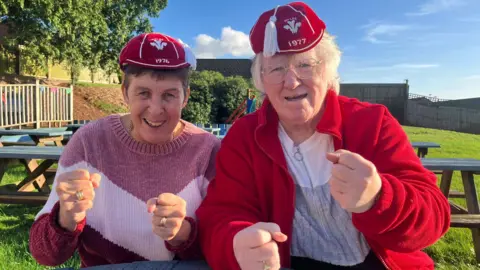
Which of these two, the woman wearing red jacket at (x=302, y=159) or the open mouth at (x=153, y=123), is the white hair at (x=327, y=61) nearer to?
the woman wearing red jacket at (x=302, y=159)

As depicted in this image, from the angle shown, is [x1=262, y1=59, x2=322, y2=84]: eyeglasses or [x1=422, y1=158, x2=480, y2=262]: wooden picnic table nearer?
[x1=262, y1=59, x2=322, y2=84]: eyeglasses

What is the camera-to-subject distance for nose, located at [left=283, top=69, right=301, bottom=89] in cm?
149

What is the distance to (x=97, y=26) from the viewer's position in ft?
62.1

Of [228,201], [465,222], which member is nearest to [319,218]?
[228,201]

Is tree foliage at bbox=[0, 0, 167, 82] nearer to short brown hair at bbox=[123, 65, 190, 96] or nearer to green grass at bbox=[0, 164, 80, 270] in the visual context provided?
green grass at bbox=[0, 164, 80, 270]

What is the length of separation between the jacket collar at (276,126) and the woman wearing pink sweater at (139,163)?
320 millimetres

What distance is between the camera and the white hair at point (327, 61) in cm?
158

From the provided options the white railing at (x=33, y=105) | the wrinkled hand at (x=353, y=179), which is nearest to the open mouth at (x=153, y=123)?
the wrinkled hand at (x=353, y=179)

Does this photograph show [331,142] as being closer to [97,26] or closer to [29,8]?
[29,8]

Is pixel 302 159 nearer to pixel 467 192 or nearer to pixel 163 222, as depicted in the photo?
pixel 163 222

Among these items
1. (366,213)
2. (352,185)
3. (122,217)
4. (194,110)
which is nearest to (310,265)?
(366,213)

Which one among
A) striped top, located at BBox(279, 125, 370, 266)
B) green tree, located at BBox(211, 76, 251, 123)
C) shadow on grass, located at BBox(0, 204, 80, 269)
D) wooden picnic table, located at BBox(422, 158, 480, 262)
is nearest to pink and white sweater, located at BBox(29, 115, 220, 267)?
striped top, located at BBox(279, 125, 370, 266)

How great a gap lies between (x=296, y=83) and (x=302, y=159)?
31 centimetres

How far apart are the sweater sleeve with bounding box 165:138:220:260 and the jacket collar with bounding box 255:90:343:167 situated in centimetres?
31
